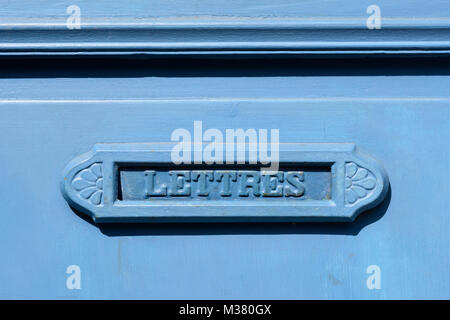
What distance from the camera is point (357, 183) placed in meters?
0.87

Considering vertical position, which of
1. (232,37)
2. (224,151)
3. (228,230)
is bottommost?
(228,230)

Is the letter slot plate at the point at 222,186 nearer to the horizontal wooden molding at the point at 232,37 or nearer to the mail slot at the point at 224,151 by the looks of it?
the mail slot at the point at 224,151

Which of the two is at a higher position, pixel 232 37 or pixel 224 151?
pixel 232 37

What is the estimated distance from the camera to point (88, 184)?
868 mm

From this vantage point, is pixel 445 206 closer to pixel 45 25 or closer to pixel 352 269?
pixel 352 269

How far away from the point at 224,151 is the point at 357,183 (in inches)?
9.4

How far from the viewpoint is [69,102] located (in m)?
0.89

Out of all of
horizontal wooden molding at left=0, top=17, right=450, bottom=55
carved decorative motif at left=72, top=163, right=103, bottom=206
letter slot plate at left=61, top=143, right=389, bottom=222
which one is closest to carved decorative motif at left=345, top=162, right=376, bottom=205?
letter slot plate at left=61, top=143, right=389, bottom=222

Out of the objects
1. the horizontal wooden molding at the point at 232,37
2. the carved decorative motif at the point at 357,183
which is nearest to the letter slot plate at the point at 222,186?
the carved decorative motif at the point at 357,183

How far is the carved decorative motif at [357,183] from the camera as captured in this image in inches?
33.9

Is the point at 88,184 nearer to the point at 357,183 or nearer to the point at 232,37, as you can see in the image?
the point at 232,37

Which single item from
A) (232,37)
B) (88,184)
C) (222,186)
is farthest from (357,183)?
(88,184)
